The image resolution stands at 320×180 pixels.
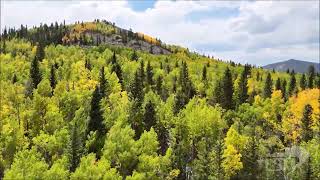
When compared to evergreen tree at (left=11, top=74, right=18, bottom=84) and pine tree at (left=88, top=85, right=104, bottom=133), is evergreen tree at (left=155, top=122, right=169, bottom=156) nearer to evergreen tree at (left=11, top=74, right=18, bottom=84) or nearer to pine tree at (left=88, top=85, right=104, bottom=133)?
pine tree at (left=88, top=85, right=104, bottom=133)

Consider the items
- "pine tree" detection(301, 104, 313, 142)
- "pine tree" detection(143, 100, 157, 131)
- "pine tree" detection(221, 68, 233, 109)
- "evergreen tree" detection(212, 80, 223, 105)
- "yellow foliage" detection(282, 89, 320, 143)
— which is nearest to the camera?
"pine tree" detection(143, 100, 157, 131)

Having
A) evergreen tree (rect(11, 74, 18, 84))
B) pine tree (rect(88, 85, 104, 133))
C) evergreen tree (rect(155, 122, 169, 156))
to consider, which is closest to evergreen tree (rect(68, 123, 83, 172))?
pine tree (rect(88, 85, 104, 133))

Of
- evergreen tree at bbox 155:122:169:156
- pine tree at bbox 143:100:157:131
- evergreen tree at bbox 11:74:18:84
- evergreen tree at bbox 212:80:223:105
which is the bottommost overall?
evergreen tree at bbox 155:122:169:156

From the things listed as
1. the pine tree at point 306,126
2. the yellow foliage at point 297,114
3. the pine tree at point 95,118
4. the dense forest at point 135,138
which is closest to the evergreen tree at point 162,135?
the dense forest at point 135,138

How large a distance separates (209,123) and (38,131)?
3595 cm

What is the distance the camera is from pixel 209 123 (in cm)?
10325

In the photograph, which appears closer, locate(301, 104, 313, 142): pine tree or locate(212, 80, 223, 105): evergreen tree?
locate(301, 104, 313, 142): pine tree

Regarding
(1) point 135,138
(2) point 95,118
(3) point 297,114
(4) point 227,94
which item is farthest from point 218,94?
(2) point 95,118

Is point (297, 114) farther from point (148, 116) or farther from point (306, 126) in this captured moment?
point (148, 116)

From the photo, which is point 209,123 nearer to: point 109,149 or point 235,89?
point 109,149

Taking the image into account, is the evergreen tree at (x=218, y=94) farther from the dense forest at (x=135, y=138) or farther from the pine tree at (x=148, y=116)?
the pine tree at (x=148, y=116)

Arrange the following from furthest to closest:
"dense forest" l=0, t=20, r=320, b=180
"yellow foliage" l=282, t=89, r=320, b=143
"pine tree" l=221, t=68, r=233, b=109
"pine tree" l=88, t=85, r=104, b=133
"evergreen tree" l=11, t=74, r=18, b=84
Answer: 1. "pine tree" l=221, t=68, r=233, b=109
2. "evergreen tree" l=11, t=74, r=18, b=84
3. "yellow foliage" l=282, t=89, r=320, b=143
4. "pine tree" l=88, t=85, r=104, b=133
5. "dense forest" l=0, t=20, r=320, b=180

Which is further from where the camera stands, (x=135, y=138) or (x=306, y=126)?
(x=306, y=126)

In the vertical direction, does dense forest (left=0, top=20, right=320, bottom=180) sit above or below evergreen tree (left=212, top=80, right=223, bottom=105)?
below
